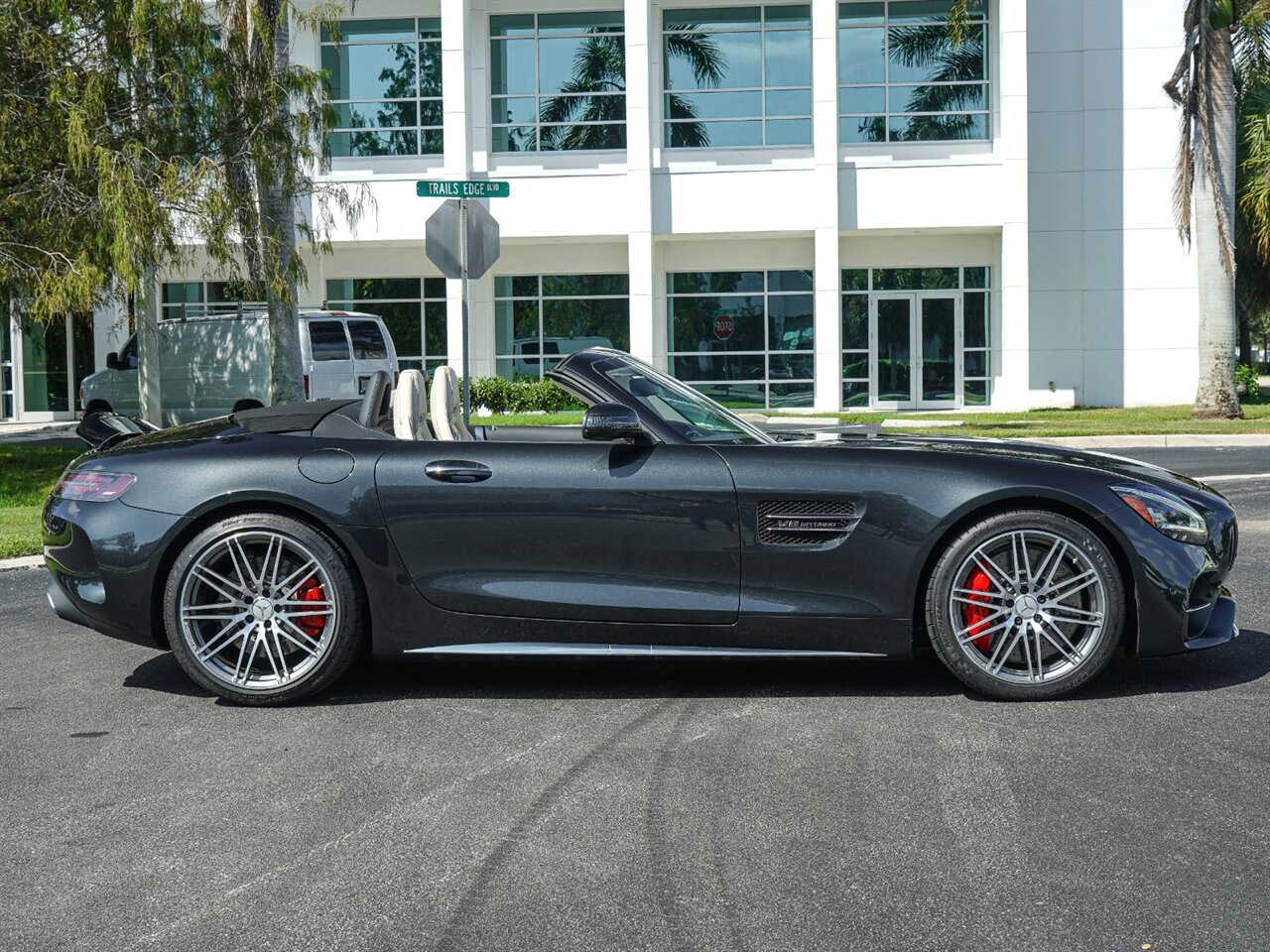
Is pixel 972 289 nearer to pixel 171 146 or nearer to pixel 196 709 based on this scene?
pixel 171 146

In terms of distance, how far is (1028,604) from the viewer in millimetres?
5117

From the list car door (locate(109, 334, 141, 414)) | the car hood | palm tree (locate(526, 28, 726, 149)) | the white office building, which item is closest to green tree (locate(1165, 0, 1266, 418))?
the white office building

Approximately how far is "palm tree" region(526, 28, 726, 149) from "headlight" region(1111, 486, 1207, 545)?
25.5 metres

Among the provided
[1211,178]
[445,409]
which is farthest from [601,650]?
[1211,178]

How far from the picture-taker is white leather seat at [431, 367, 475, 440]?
19.1 feet

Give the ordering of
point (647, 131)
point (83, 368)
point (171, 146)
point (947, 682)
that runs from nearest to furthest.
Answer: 1. point (947, 682)
2. point (171, 146)
3. point (647, 131)
4. point (83, 368)

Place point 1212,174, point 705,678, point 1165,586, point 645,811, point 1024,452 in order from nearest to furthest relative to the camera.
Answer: point 645,811 < point 1165,586 < point 1024,452 < point 705,678 < point 1212,174

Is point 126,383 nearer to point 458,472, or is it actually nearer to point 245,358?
point 245,358

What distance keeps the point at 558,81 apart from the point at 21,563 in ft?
74.6

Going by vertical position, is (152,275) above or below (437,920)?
above

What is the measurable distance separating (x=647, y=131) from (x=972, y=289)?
779 centimetres

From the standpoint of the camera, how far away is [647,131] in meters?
28.6

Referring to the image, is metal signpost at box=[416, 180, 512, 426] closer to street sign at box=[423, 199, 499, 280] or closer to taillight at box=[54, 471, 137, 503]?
street sign at box=[423, 199, 499, 280]

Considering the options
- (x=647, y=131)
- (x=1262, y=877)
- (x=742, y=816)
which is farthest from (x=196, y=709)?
(x=647, y=131)
